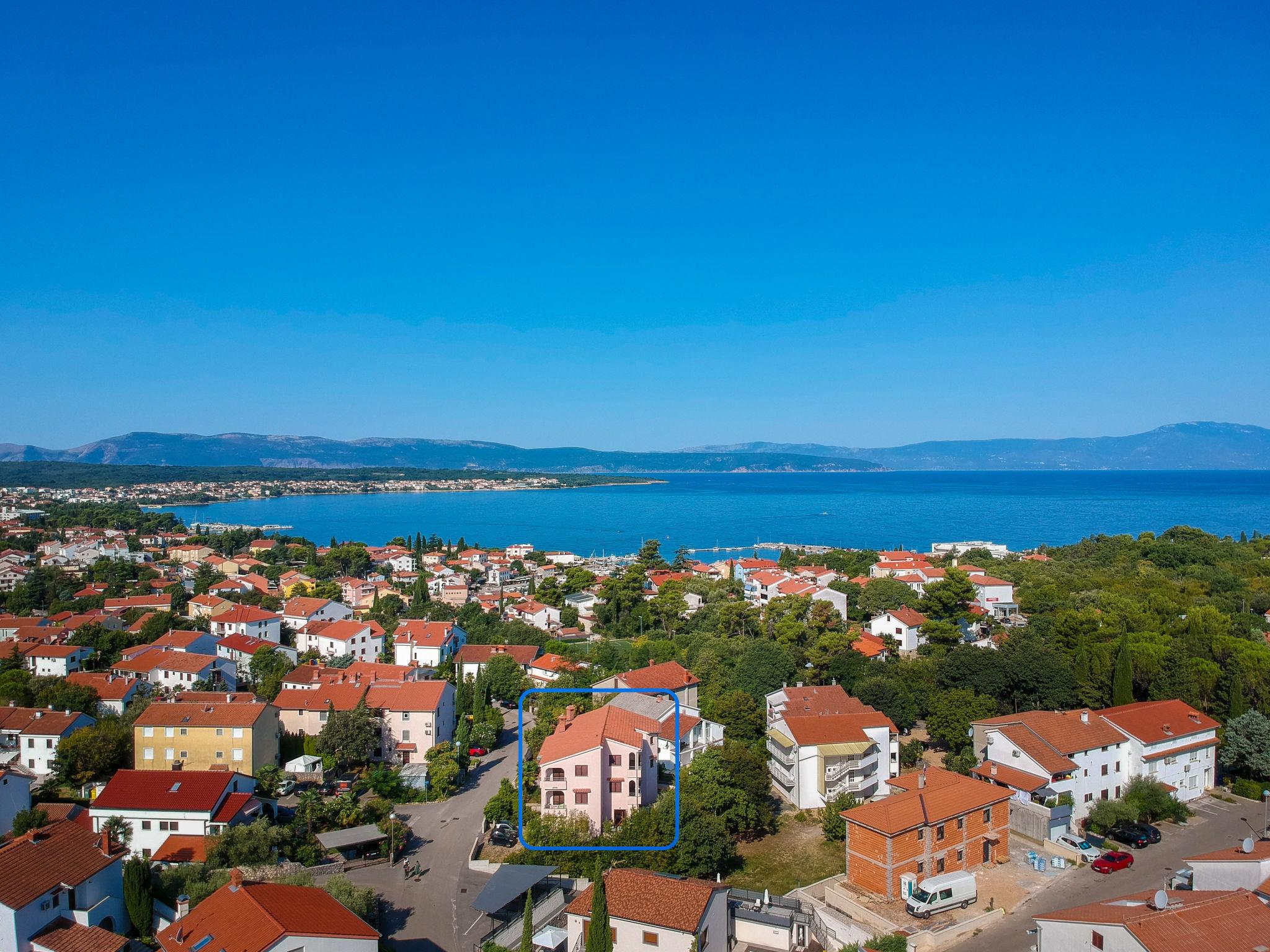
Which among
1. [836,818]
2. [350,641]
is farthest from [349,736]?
[350,641]

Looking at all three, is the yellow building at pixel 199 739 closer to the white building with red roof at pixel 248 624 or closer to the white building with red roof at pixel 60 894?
the white building with red roof at pixel 60 894

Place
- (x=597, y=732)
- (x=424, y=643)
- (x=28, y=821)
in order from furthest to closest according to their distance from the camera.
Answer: (x=424, y=643), (x=597, y=732), (x=28, y=821)

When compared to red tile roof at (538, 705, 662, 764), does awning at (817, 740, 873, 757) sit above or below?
below

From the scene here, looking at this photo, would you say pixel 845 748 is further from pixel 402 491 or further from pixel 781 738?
pixel 402 491

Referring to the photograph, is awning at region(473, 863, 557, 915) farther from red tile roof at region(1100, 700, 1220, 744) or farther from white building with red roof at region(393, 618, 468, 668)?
white building with red roof at region(393, 618, 468, 668)

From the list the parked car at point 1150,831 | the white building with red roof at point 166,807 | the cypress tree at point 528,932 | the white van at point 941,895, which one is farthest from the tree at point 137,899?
the parked car at point 1150,831

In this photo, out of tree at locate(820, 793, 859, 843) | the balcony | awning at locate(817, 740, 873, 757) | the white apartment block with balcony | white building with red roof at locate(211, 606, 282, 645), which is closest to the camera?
tree at locate(820, 793, 859, 843)

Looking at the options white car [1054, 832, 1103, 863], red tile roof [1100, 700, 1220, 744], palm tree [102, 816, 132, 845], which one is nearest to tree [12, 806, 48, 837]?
palm tree [102, 816, 132, 845]
